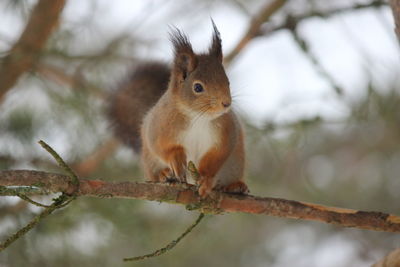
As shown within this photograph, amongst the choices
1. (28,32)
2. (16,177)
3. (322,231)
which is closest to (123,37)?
(28,32)

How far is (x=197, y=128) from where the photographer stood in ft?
6.39

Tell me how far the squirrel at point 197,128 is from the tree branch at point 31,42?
56 cm

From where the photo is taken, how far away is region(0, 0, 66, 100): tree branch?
7.13ft

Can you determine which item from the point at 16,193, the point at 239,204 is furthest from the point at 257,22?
the point at 16,193

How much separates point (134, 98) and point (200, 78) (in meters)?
0.83

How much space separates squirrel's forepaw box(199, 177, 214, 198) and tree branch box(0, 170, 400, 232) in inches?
0.7

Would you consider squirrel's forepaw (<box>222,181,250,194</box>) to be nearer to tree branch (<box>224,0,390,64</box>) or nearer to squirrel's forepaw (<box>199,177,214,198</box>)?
squirrel's forepaw (<box>199,177,214,198</box>)

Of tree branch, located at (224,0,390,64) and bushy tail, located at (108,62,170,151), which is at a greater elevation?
tree branch, located at (224,0,390,64)

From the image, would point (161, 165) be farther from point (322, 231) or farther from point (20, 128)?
point (322, 231)

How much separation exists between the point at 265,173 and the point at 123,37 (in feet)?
3.95

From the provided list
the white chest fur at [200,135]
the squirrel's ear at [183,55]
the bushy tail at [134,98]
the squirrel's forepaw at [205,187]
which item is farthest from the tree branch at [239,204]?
the bushy tail at [134,98]

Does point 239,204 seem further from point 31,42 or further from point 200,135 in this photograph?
point 31,42

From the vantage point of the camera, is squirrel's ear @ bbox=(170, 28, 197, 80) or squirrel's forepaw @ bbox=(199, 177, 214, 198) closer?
squirrel's forepaw @ bbox=(199, 177, 214, 198)

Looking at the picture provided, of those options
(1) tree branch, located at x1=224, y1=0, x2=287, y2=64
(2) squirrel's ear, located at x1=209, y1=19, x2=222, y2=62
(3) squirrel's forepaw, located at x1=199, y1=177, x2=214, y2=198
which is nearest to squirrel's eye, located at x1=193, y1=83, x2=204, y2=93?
(2) squirrel's ear, located at x1=209, y1=19, x2=222, y2=62
